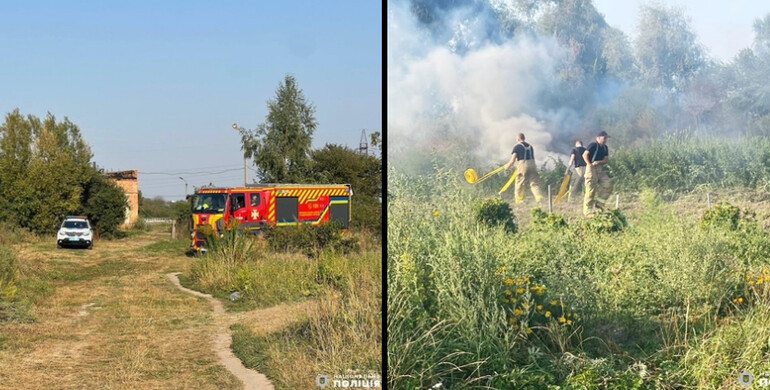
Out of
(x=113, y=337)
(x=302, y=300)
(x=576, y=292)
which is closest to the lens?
(x=576, y=292)

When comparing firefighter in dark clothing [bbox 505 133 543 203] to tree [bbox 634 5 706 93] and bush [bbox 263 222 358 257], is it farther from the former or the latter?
bush [bbox 263 222 358 257]

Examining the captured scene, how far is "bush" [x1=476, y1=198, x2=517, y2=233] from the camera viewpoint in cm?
509

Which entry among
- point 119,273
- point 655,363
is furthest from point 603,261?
point 119,273

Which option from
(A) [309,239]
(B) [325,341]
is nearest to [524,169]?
(B) [325,341]

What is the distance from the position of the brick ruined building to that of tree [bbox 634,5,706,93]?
62.9 ft

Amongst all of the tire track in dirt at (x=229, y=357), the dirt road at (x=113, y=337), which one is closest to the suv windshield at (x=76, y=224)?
the dirt road at (x=113, y=337)

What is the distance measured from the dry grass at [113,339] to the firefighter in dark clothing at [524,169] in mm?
2337

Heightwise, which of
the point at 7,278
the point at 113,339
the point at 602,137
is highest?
the point at 602,137

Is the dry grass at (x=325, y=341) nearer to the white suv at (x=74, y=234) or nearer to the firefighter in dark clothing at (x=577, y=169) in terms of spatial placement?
the firefighter in dark clothing at (x=577, y=169)

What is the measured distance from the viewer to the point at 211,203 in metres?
15.2

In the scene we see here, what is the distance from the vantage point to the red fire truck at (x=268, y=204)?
15.0 metres

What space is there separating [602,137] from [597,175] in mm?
251

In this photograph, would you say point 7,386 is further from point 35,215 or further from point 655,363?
point 35,215

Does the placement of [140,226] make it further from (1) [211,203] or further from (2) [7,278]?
(2) [7,278]
